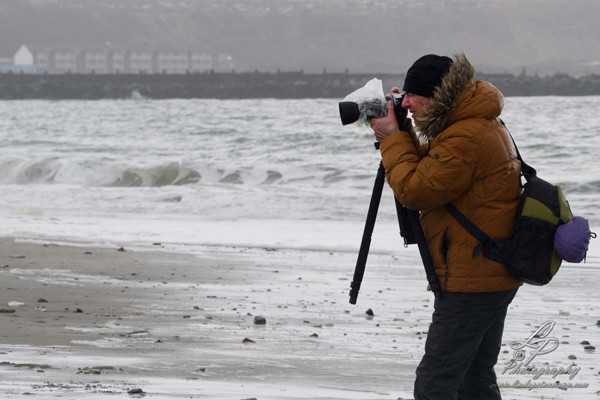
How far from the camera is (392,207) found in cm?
1212

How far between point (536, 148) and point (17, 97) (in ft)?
321

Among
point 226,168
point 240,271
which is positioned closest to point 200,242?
point 240,271

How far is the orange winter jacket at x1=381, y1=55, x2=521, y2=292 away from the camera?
2629mm

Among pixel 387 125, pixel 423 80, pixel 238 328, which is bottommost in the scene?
pixel 238 328

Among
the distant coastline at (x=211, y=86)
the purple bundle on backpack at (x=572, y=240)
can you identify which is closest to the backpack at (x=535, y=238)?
the purple bundle on backpack at (x=572, y=240)

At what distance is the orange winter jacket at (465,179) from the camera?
8.63 feet

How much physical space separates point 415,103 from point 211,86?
382 feet

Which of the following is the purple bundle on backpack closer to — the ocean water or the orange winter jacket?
the orange winter jacket

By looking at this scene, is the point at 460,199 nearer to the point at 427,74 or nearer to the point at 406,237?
the point at 406,237

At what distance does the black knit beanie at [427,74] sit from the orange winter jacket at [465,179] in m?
0.04

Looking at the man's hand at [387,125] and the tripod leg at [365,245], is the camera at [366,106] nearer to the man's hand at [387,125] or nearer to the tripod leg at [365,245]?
the man's hand at [387,125]

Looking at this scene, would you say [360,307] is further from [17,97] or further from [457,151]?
[17,97]

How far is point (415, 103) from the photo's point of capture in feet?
9.17

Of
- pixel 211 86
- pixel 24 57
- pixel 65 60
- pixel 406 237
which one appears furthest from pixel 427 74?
pixel 65 60
